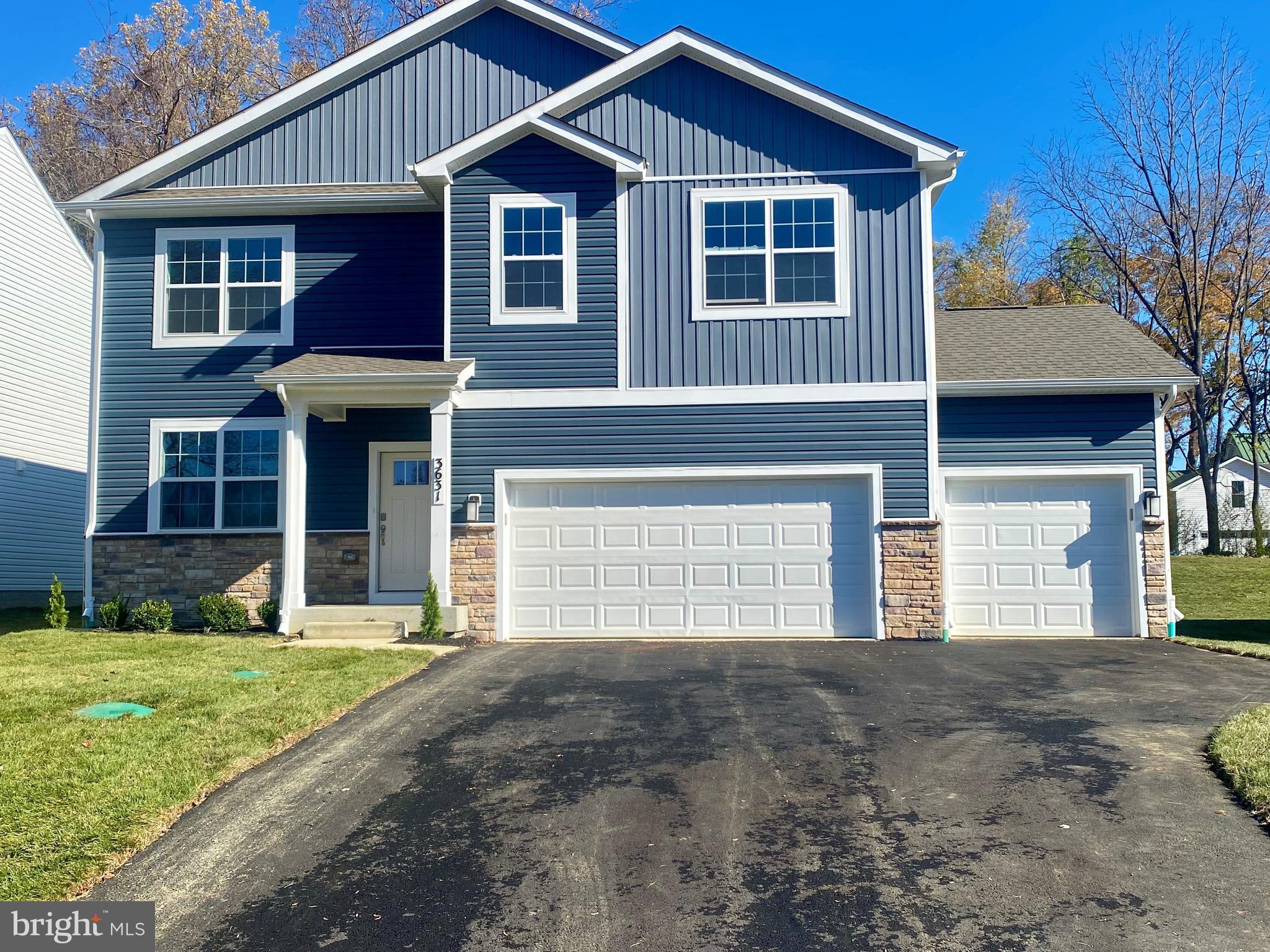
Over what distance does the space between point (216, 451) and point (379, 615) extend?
3.93m

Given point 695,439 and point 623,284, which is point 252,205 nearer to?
point 623,284

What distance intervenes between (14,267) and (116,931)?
19.1 m

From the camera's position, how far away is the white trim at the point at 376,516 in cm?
1389

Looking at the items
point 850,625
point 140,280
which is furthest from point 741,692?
point 140,280

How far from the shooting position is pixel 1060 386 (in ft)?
42.7

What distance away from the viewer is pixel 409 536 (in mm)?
14164

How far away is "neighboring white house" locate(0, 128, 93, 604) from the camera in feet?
62.5

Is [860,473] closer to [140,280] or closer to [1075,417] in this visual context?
[1075,417]

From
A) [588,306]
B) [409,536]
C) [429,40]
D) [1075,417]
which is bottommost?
[409,536]

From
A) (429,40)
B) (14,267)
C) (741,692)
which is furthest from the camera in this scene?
(14,267)

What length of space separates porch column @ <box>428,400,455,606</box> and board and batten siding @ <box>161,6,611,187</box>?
4761 millimetres

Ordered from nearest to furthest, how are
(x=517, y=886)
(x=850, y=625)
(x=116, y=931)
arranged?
(x=116, y=931), (x=517, y=886), (x=850, y=625)

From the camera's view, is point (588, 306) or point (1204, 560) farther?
point (1204, 560)

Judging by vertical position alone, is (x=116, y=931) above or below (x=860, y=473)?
below
